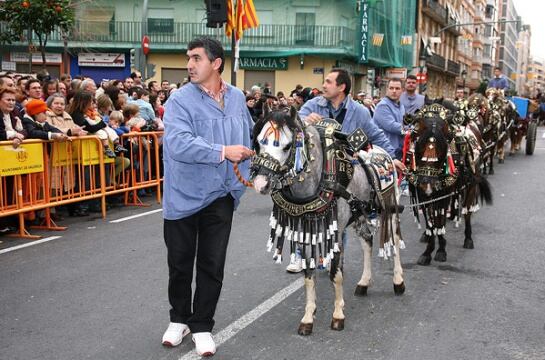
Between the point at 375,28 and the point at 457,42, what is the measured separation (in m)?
36.7

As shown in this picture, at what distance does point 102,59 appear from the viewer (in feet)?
126

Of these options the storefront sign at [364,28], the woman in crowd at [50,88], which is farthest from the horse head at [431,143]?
the storefront sign at [364,28]

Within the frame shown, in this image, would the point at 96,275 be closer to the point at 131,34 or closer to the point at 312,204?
→ the point at 312,204

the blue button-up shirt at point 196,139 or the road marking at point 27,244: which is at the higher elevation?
the blue button-up shirt at point 196,139

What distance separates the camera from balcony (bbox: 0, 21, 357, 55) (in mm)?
37281

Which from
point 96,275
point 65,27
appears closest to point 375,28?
point 65,27

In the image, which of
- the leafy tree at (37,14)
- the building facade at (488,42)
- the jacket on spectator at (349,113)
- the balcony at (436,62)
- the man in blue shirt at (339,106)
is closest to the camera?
the man in blue shirt at (339,106)

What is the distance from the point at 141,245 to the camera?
772 centimetres

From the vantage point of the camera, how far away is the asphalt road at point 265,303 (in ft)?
15.0

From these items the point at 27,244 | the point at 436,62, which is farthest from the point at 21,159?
the point at 436,62

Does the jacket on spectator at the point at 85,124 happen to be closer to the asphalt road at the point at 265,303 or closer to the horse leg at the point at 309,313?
the asphalt road at the point at 265,303

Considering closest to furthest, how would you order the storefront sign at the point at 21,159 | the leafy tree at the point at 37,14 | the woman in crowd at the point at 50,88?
the storefront sign at the point at 21,159 → the woman in crowd at the point at 50,88 → the leafy tree at the point at 37,14

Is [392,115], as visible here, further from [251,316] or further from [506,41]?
[506,41]

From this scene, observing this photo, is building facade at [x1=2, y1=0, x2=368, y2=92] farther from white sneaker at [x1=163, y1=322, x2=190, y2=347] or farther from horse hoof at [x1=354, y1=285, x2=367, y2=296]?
white sneaker at [x1=163, y1=322, x2=190, y2=347]
